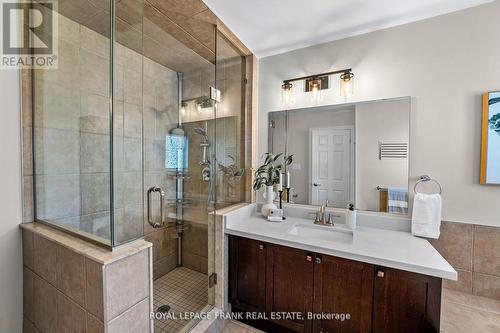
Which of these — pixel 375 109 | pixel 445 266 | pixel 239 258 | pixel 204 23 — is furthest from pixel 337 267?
pixel 204 23

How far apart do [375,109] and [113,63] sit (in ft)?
6.58

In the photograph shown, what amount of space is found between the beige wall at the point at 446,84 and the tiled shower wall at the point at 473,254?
0.25ft

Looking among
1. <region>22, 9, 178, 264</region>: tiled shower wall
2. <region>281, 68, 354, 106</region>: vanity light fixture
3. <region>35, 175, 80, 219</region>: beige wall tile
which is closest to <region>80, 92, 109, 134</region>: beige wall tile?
<region>22, 9, 178, 264</region>: tiled shower wall

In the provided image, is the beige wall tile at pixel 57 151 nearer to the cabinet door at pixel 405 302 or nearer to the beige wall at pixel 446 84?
the cabinet door at pixel 405 302

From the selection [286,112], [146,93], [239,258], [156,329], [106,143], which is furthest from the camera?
[286,112]

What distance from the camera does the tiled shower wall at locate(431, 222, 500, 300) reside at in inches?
58.2

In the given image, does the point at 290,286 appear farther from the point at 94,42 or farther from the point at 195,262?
the point at 94,42

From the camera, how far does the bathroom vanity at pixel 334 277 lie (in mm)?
1181

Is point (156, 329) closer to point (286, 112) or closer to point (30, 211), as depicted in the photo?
point (30, 211)

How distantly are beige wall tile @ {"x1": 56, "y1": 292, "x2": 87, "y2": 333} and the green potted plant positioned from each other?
1.45 meters

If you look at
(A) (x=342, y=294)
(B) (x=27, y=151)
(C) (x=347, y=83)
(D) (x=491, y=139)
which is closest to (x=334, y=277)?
(A) (x=342, y=294)

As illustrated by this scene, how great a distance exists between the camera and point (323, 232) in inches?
71.0

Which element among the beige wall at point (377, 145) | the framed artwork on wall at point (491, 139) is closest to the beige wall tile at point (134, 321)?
the beige wall at point (377, 145)

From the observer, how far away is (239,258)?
1723 mm
